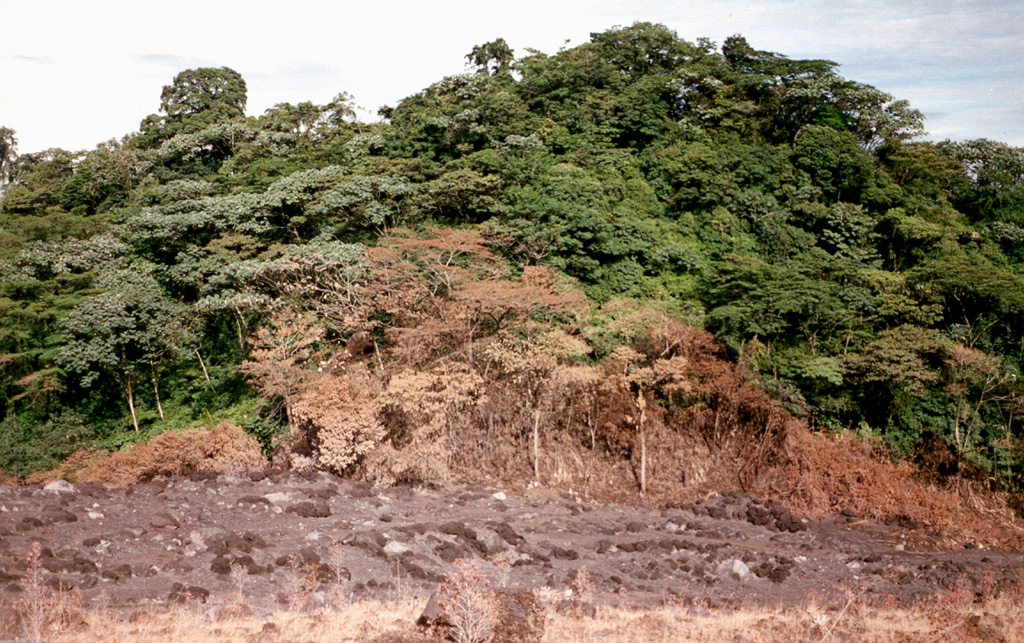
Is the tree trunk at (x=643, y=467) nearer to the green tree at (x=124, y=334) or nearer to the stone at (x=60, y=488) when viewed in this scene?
Answer: the stone at (x=60, y=488)

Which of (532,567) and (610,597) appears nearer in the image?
(610,597)

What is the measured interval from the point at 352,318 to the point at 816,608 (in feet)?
41.9

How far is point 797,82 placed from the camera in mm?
26016

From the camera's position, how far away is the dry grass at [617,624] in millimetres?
7906

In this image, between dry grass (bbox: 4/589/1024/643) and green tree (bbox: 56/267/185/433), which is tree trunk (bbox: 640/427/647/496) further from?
green tree (bbox: 56/267/185/433)

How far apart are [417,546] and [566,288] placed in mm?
8661

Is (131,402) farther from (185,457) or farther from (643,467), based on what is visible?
(643,467)

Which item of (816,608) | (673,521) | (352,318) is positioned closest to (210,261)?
(352,318)

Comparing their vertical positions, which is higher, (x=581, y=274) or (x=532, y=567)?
(x=581, y=274)

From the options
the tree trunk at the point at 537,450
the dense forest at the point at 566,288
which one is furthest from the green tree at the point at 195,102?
the tree trunk at the point at 537,450

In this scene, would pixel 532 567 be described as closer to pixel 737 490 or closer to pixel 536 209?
pixel 737 490

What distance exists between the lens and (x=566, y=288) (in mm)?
18547

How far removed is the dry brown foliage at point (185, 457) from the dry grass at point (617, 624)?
26.4 ft

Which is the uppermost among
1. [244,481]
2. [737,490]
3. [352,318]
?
[352,318]
